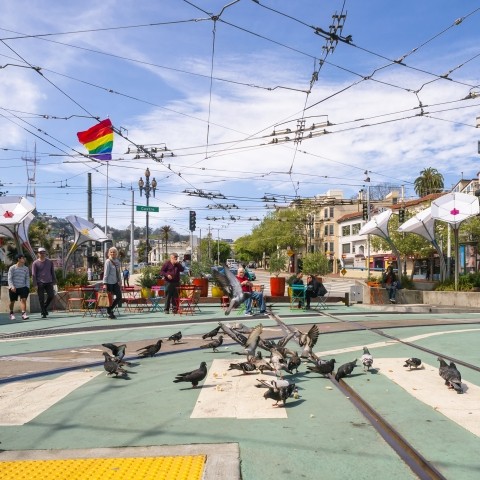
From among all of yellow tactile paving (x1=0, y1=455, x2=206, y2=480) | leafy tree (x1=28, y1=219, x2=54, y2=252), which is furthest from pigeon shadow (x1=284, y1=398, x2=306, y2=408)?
leafy tree (x1=28, y1=219, x2=54, y2=252)

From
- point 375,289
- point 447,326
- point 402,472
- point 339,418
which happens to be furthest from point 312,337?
point 375,289

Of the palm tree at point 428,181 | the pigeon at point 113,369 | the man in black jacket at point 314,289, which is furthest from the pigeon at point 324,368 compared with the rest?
the palm tree at point 428,181

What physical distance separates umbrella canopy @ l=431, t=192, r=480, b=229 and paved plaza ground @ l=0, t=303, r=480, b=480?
13.5 metres

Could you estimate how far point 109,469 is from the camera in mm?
3902

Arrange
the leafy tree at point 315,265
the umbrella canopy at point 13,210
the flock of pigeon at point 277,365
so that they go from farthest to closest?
the leafy tree at point 315,265, the umbrella canopy at point 13,210, the flock of pigeon at point 277,365

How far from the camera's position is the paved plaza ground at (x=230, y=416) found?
4.05m

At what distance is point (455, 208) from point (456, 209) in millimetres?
69

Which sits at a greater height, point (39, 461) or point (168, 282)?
point (168, 282)

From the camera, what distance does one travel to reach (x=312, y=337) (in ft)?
26.8

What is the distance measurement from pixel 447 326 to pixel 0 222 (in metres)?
15.8

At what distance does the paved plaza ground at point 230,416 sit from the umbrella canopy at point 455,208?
13.5m

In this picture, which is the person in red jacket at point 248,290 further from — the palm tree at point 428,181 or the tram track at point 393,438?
the palm tree at point 428,181

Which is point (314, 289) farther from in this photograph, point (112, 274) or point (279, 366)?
point (279, 366)

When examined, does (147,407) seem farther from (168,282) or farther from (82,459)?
(168,282)
